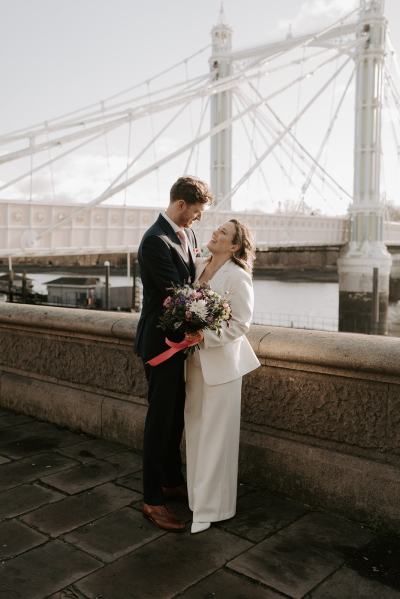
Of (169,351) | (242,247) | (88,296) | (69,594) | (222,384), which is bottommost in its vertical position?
(88,296)

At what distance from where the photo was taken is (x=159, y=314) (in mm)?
2385

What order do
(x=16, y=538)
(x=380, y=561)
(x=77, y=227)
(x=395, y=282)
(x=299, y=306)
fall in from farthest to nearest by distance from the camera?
(x=395, y=282) → (x=299, y=306) → (x=77, y=227) → (x=16, y=538) → (x=380, y=561)

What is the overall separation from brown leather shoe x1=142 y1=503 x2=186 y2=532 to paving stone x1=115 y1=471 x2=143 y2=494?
275mm

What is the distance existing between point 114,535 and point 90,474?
61 cm

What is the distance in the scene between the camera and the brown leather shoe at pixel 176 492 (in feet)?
8.54

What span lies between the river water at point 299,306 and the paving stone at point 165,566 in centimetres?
2111

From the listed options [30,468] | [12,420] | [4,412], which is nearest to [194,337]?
[30,468]

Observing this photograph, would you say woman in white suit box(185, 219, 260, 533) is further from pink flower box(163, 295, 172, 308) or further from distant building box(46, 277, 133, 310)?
distant building box(46, 277, 133, 310)

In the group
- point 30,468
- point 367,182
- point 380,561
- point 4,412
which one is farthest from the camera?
Result: point 367,182

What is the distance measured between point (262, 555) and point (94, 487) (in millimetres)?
858

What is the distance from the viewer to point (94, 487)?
2.65m

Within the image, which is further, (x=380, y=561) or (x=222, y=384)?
(x=222, y=384)

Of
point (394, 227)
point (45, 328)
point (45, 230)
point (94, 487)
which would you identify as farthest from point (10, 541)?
point (394, 227)

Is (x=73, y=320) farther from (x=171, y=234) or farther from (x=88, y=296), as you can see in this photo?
(x=88, y=296)
